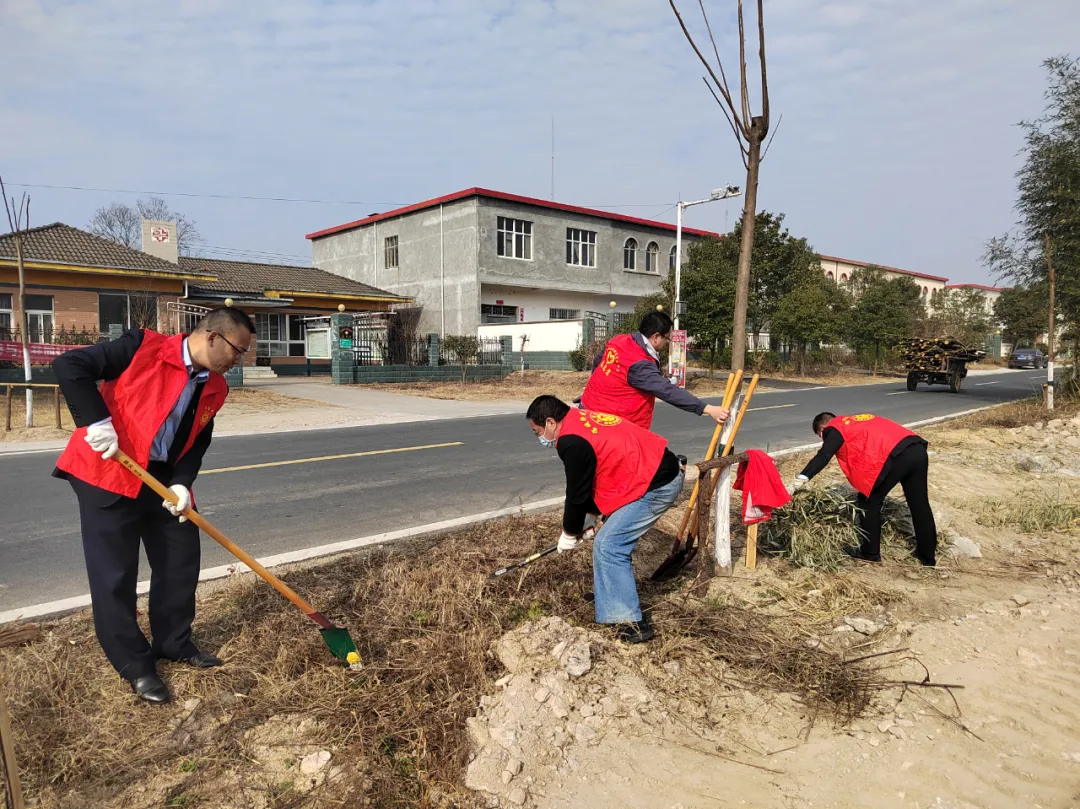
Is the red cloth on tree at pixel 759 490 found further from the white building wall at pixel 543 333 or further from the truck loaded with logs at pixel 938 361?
the white building wall at pixel 543 333

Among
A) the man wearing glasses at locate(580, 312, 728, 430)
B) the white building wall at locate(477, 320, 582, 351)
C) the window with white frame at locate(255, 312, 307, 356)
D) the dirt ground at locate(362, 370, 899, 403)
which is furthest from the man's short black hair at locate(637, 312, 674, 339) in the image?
the window with white frame at locate(255, 312, 307, 356)

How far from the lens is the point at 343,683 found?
291 cm

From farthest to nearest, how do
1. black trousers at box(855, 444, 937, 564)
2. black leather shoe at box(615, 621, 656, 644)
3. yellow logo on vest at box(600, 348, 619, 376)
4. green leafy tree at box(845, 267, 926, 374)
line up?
green leafy tree at box(845, 267, 926, 374) < black trousers at box(855, 444, 937, 564) < yellow logo on vest at box(600, 348, 619, 376) < black leather shoe at box(615, 621, 656, 644)

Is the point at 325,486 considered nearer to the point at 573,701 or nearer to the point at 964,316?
the point at 573,701

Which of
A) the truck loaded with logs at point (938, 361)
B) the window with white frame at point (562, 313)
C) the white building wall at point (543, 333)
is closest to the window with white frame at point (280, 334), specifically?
the white building wall at point (543, 333)

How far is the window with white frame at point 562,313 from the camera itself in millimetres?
34116

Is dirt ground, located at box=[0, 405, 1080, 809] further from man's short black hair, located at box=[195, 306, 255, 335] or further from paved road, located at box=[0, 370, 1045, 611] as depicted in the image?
man's short black hair, located at box=[195, 306, 255, 335]

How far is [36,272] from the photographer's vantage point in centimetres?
2042

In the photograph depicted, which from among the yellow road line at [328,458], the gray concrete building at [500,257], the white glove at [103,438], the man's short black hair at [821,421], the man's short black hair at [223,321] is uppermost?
the gray concrete building at [500,257]

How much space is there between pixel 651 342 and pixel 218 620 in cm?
288

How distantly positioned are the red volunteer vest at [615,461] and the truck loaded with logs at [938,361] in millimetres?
21955

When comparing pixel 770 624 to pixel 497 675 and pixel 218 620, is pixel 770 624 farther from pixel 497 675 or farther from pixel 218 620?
pixel 218 620

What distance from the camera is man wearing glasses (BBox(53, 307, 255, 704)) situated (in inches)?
106

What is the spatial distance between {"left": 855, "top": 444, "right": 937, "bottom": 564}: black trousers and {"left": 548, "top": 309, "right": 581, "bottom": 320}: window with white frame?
2933 cm
